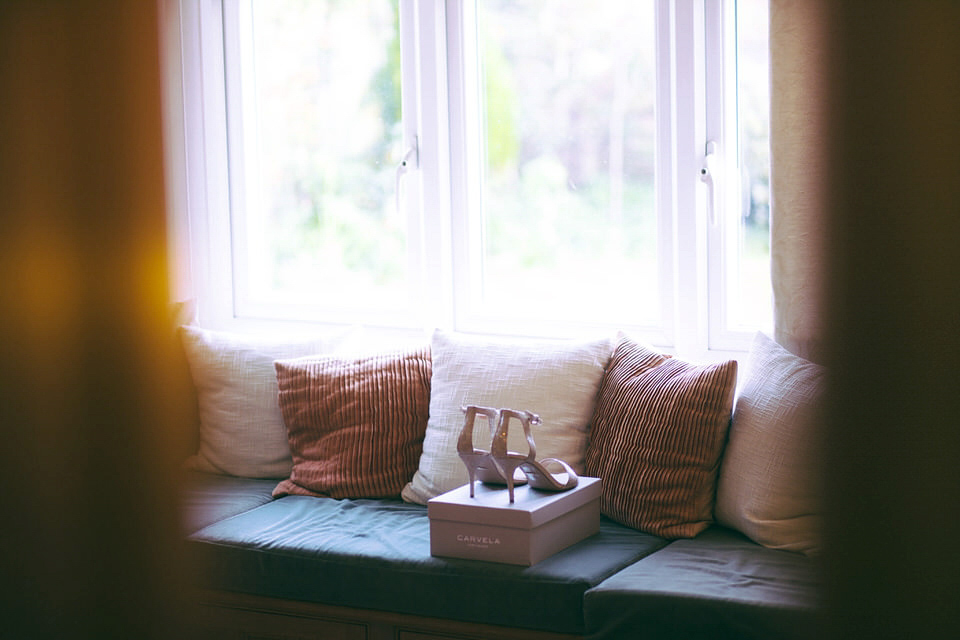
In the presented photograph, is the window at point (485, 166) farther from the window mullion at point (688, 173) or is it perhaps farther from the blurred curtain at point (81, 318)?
the blurred curtain at point (81, 318)

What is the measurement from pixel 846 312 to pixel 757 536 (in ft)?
6.44

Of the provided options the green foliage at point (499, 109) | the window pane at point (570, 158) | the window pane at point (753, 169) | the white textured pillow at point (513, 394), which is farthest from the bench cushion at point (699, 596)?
the green foliage at point (499, 109)

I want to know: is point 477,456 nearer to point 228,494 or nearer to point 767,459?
point 767,459

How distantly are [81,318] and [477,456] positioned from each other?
1.81 metres

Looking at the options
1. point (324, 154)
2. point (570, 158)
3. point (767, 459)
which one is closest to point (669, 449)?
point (767, 459)

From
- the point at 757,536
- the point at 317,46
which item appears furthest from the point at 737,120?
the point at 317,46

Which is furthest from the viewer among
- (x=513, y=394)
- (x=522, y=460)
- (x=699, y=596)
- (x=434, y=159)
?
(x=434, y=159)

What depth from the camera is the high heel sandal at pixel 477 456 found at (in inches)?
80.1

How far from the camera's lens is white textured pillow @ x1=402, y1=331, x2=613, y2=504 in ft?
8.09

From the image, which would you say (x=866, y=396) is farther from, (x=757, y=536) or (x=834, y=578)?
(x=757, y=536)

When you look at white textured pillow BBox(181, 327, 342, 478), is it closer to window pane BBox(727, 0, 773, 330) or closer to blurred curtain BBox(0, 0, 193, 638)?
window pane BBox(727, 0, 773, 330)

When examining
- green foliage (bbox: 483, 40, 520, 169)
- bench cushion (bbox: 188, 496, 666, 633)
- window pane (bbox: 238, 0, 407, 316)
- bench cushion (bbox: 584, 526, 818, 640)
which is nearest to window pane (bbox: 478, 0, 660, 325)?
green foliage (bbox: 483, 40, 520, 169)

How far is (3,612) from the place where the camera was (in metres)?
0.30

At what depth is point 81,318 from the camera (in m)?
0.29
